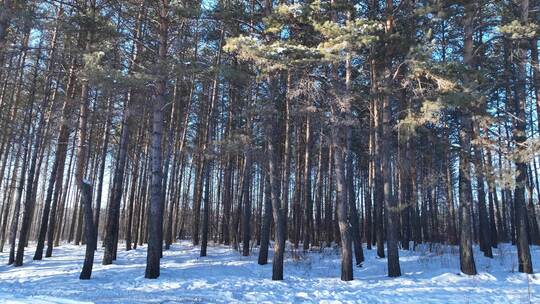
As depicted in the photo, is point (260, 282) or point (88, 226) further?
point (260, 282)

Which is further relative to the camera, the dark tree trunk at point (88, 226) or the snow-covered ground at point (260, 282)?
the dark tree trunk at point (88, 226)

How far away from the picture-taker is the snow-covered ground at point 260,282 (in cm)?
973

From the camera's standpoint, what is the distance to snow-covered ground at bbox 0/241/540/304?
→ 9734 millimetres

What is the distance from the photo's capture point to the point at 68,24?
11.6 metres

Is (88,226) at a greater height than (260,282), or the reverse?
(88,226)

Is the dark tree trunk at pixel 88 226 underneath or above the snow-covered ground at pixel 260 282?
above

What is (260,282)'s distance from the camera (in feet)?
38.8

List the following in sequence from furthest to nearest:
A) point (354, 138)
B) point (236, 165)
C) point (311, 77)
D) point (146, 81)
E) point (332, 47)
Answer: point (236, 165), point (354, 138), point (311, 77), point (146, 81), point (332, 47)

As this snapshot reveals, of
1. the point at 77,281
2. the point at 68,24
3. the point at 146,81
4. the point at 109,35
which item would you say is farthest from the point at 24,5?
the point at 77,281

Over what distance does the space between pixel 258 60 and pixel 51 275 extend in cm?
848

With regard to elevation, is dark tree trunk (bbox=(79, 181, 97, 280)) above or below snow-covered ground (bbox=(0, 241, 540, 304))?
above

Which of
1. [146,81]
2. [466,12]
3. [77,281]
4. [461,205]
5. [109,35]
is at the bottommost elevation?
Answer: [77,281]

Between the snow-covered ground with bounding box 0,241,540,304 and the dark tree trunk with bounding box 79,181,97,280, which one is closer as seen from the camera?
the snow-covered ground with bounding box 0,241,540,304

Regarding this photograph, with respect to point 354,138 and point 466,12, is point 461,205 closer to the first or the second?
point 466,12
